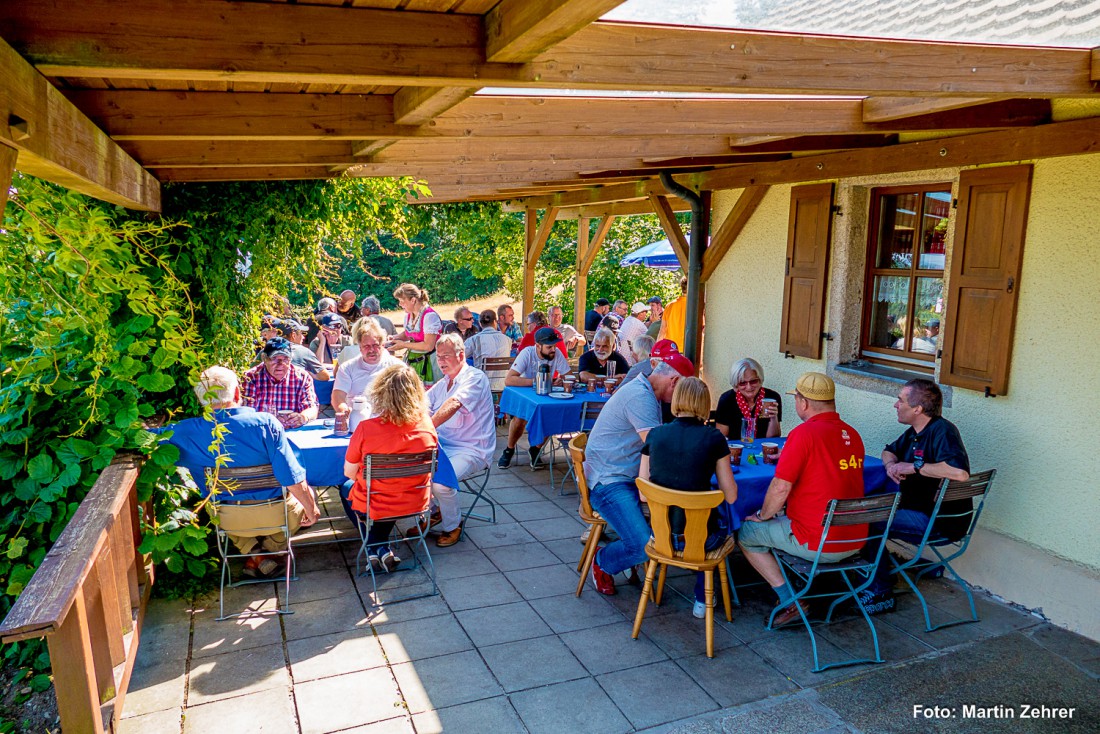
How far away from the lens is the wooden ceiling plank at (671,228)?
767 centimetres

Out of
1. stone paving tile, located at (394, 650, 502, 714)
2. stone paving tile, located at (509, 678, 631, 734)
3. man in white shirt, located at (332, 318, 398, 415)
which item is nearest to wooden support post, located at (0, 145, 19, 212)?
stone paving tile, located at (394, 650, 502, 714)

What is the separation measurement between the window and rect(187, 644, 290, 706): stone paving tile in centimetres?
427

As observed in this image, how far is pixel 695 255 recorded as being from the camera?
730 centimetres

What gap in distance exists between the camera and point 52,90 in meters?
2.34

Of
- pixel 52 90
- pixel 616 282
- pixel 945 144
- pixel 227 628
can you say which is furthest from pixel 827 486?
pixel 616 282

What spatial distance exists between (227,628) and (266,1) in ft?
10.4

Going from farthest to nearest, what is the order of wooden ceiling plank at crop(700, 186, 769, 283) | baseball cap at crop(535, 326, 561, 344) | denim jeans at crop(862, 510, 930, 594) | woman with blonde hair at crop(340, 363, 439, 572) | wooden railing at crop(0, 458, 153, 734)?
baseball cap at crop(535, 326, 561, 344)
wooden ceiling plank at crop(700, 186, 769, 283)
woman with blonde hair at crop(340, 363, 439, 572)
denim jeans at crop(862, 510, 930, 594)
wooden railing at crop(0, 458, 153, 734)

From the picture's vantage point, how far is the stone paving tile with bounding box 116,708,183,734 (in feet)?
10.5

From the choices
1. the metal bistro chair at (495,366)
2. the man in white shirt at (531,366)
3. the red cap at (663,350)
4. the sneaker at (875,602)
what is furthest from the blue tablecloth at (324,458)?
the metal bistro chair at (495,366)

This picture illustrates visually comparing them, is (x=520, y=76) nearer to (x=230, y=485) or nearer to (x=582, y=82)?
(x=582, y=82)

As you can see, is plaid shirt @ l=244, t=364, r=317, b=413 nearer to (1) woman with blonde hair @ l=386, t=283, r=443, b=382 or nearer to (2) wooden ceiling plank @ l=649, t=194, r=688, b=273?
(1) woman with blonde hair @ l=386, t=283, r=443, b=382

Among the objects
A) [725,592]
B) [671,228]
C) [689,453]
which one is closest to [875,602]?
[725,592]

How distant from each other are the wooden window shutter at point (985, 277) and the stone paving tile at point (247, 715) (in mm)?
4117

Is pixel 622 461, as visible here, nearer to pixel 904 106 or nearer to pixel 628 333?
pixel 904 106
